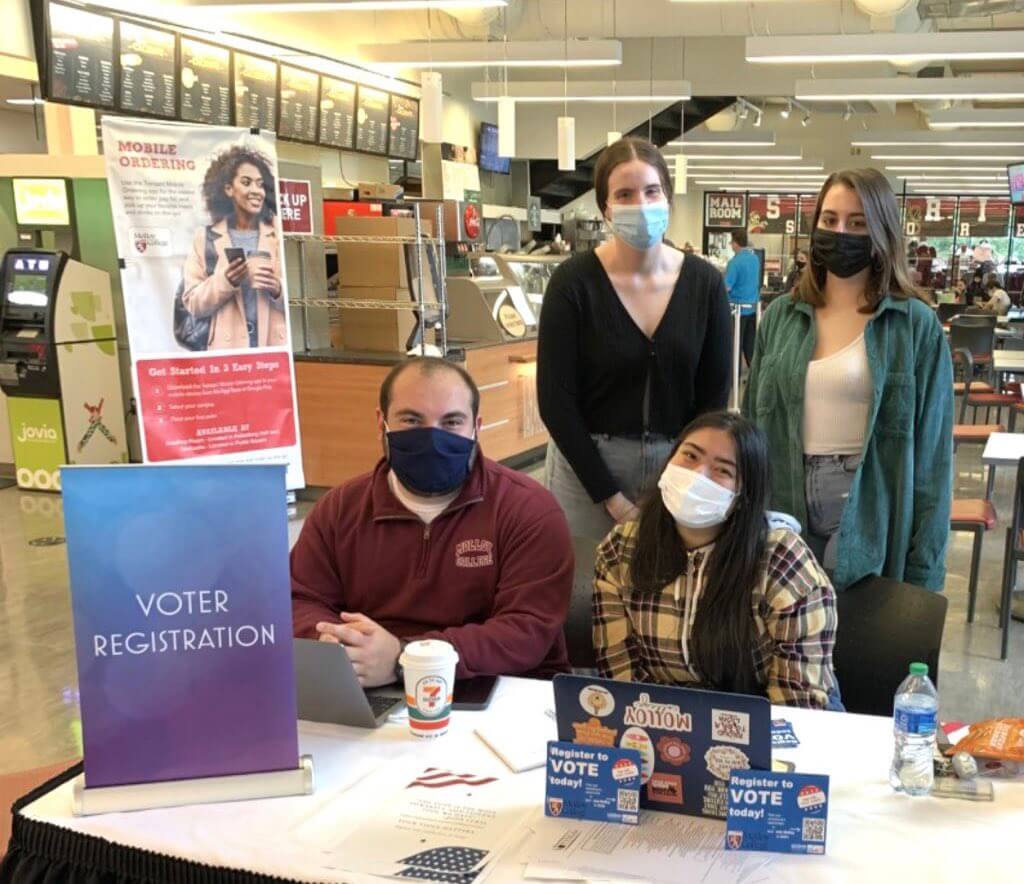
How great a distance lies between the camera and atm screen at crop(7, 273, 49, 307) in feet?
20.7

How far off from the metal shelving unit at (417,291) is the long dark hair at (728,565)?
3.60 m

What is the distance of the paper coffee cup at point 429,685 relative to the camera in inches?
60.3

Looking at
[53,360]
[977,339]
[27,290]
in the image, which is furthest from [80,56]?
[977,339]

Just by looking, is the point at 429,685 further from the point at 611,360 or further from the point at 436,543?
the point at 611,360

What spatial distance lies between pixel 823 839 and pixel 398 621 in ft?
3.13

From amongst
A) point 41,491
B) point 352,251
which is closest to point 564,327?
point 352,251

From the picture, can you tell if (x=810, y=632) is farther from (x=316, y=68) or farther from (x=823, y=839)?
(x=316, y=68)

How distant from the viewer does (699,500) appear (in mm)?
1787

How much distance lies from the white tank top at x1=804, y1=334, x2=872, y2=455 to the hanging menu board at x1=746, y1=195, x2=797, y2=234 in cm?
2194

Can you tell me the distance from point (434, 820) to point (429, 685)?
24cm

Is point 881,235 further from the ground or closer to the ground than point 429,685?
further from the ground

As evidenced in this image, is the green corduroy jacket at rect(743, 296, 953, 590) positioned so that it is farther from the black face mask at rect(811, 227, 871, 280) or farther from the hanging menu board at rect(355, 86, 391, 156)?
the hanging menu board at rect(355, 86, 391, 156)

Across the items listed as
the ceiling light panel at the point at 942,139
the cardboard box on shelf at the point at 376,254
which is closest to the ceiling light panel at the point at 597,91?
the cardboard box on shelf at the point at 376,254

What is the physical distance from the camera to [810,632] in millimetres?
1738
